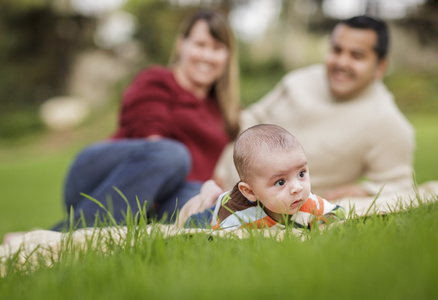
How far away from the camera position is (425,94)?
1284 centimetres

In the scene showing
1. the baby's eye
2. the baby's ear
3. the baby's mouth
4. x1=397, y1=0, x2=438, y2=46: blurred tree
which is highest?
x1=397, y1=0, x2=438, y2=46: blurred tree

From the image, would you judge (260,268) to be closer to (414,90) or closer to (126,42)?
(414,90)

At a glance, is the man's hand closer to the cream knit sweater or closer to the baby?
the cream knit sweater

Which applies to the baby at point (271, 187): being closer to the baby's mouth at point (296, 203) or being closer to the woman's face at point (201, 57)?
the baby's mouth at point (296, 203)

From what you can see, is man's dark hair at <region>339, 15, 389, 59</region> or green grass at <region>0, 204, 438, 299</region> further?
man's dark hair at <region>339, 15, 389, 59</region>

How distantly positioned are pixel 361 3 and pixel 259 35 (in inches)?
133

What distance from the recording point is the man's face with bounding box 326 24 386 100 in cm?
254

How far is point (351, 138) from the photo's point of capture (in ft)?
8.46

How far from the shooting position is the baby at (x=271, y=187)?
142 cm

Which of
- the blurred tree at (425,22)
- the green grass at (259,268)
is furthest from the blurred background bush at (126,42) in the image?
the green grass at (259,268)

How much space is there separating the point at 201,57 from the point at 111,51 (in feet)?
45.4

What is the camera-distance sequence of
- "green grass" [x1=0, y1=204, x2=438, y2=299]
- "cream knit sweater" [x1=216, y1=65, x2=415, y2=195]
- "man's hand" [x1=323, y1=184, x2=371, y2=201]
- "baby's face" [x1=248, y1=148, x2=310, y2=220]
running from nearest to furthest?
"green grass" [x1=0, y1=204, x2=438, y2=299] → "baby's face" [x1=248, y1=148, x2=310, y2=220] → "man's hand" [x1=323, y1=184, x2=371, y2=201] → "cream knit sweater" [x1=216, y1=65, x2=415, y2=195]

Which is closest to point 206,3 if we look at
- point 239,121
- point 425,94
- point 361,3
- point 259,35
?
point 259,35

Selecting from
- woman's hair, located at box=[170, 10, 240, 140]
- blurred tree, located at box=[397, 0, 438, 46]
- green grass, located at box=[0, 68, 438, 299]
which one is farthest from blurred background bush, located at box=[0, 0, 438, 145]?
green grass, located at box=[0, 68, 438, 299]
